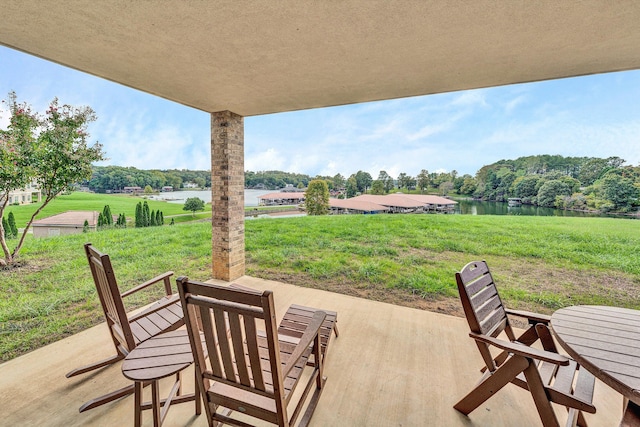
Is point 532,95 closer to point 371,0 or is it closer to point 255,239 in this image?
point 371,0

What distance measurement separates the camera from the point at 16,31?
164cm

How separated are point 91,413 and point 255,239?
4.21 metres

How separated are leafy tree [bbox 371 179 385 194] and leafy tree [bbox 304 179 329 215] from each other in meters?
1.12

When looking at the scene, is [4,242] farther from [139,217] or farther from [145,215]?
[145,215]

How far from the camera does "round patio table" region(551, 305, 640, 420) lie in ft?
3.41

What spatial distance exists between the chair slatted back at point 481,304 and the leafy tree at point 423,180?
12.3 feet

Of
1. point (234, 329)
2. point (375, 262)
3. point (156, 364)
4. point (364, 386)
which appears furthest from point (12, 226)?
point (375, 262)

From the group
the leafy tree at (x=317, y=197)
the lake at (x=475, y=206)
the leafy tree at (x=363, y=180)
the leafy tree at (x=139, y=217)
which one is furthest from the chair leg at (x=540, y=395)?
the leafy tree at (x=139, y=217)

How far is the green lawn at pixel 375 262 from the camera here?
10.0 ft

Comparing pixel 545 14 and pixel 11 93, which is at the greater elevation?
pixel 11 93

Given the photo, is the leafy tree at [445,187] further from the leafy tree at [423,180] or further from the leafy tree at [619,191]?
the leafy tree at [619,191]

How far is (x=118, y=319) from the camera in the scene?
62.1 inches


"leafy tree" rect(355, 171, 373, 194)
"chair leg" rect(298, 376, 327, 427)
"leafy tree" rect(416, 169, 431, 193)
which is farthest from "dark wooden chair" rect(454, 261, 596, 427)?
"leafy tree" rect(355, 171, 373, 194)

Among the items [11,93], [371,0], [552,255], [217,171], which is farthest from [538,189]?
[11,93]
